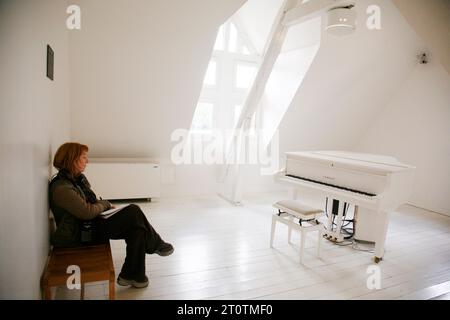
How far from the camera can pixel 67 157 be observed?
205 cm

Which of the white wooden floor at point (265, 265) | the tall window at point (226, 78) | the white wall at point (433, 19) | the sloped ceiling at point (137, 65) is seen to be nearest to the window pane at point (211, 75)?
the tall window at point (226, 78)

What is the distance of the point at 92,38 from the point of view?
3014 mm

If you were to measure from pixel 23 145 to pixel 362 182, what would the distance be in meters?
2.61

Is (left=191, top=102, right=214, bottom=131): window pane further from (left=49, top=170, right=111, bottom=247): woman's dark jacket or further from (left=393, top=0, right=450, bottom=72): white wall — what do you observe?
(left=393, top=0, right=450, bottom=72): white wall

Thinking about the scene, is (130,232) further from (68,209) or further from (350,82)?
(350,82)

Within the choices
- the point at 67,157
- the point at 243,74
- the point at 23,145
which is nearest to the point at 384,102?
the point at 243,74

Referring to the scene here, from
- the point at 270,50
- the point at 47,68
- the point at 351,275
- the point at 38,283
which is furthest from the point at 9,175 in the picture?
the point at 270,50

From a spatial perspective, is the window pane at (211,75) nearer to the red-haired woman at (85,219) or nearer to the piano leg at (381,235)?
the red-haired woman at (85,219)

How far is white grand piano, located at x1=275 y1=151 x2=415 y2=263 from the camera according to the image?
266 cm

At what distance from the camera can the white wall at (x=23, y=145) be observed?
1176mm

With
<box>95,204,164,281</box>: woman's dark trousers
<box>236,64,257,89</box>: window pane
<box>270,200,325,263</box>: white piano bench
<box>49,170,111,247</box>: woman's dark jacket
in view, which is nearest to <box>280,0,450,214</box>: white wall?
<box>236,64,257,89</box>: window pane

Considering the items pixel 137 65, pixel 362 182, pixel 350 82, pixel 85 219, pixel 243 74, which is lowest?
pixel 85 219
